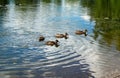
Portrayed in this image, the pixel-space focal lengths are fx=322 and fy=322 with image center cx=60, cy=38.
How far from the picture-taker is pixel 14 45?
1091 inches

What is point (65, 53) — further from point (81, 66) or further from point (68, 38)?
point (68, 38)

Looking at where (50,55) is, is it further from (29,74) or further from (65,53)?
(29,74)

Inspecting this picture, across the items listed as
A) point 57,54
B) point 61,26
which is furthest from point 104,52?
point 61,26

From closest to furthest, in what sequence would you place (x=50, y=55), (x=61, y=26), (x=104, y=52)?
(x=50, y=55)
(x=104, y=52)
(x=61, y=26)

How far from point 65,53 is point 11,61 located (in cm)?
483

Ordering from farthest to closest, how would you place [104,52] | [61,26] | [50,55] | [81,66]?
[61,26]
[104,52]
[50,55]
[81,66]

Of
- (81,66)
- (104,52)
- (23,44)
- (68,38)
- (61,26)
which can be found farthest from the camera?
(61,26)

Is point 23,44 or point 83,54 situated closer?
point 83,54

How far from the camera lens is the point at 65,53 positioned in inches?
1004

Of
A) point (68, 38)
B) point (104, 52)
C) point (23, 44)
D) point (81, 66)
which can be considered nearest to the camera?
point (81, 66)

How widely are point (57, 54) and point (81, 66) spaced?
3.48m

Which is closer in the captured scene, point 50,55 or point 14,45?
point 50,55

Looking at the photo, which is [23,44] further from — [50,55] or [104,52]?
[104,52]

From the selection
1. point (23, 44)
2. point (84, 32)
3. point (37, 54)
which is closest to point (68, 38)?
point (84, 32)
